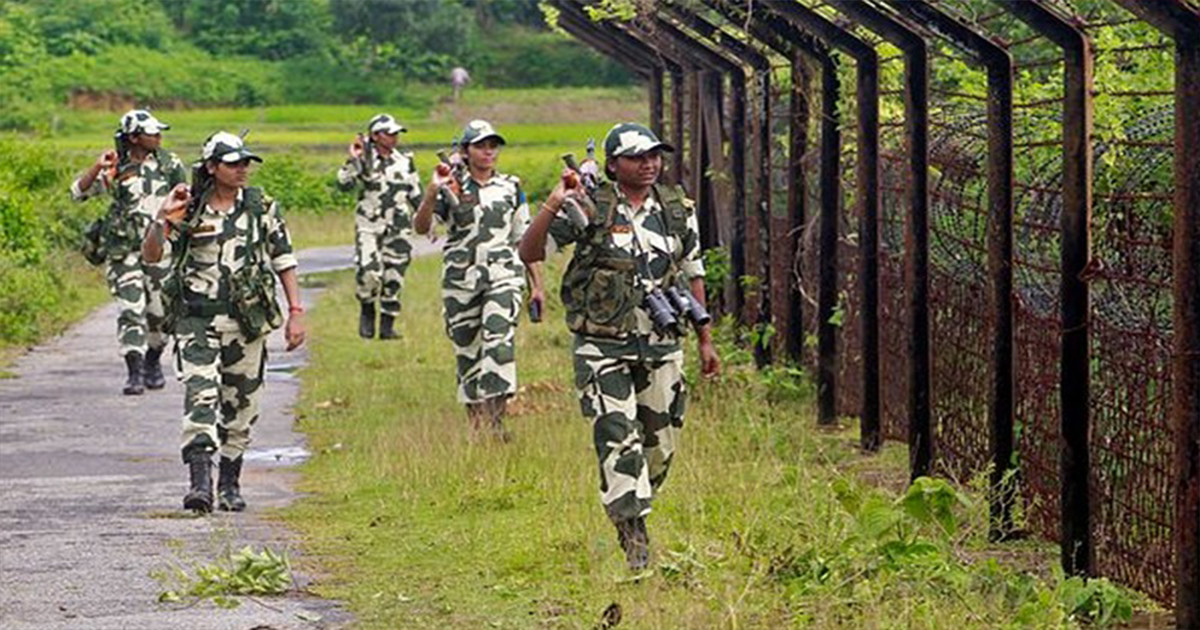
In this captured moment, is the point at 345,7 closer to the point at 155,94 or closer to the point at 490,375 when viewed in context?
the point at 155,94

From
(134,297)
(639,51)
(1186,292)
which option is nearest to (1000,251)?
(1186,292)

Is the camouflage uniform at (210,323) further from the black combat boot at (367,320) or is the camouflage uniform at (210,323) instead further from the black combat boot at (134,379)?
the black combat boot at (367,320)

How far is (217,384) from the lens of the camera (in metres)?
12.5

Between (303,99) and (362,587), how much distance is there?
6174 centimetres

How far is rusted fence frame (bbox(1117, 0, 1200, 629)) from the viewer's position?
27.6 ft

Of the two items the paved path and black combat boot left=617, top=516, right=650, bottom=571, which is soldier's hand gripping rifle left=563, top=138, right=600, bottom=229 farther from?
the paved path

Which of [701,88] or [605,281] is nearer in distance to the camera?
[605,281]

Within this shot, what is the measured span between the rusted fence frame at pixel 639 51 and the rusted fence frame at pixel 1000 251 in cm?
864

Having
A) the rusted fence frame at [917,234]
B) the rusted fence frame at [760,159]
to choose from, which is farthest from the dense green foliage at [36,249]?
the rusted fence frame at [917,234]

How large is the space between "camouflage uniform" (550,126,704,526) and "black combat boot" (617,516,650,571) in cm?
4

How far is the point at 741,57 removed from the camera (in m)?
17.5

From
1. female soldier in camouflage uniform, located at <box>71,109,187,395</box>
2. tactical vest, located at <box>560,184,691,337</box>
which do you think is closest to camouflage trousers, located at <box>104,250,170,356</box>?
female soldier in camouflage uniform, located at <box>71,109,187,395</box>

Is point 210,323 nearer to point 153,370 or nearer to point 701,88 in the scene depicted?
point 153,370

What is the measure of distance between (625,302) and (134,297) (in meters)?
8.25
